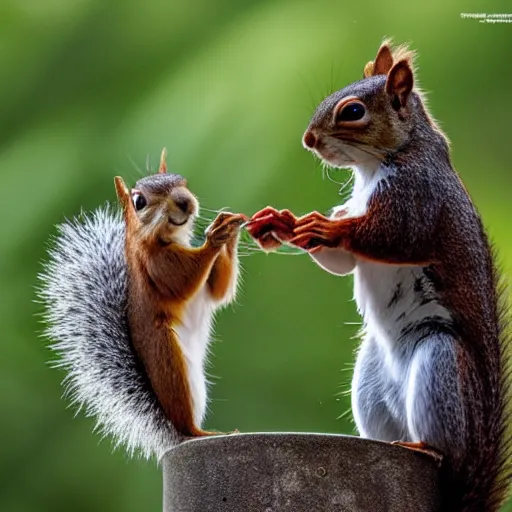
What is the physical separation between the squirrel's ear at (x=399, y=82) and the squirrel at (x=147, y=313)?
1.00 ft

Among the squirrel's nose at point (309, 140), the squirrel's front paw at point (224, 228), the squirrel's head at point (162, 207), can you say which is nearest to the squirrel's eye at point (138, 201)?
the squirrel's head at point (162, 207)

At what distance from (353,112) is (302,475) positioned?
0.57m

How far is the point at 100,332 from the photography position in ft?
5.59

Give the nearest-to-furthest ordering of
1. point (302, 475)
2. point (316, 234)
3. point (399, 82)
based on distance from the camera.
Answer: point (302, 475)
point (316, 234)
point (399, 82)

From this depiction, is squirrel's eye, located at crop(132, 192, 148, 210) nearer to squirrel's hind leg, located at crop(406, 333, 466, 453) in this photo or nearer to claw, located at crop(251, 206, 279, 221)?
claw, located at crop(251, 206, 279, 221)

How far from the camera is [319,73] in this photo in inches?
118

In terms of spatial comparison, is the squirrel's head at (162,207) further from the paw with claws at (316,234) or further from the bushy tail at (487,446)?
the bushy tail at (487,446)

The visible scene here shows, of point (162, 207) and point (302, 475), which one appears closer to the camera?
point (302, 475)

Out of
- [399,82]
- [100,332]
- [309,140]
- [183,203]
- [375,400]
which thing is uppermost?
[399,82]

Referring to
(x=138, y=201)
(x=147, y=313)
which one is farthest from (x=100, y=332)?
(x=138, y=201)

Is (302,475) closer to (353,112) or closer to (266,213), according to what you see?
(266,213)

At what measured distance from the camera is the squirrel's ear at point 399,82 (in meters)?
1.55

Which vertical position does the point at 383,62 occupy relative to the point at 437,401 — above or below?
above

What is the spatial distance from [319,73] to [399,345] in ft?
5.36
